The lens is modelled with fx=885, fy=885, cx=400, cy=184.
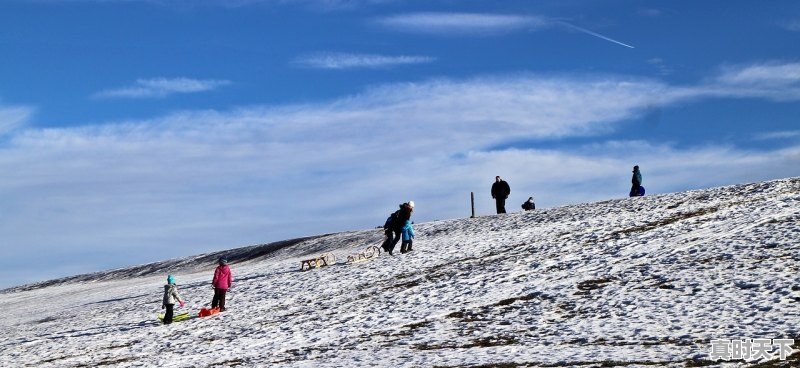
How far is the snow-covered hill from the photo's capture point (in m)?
20.2

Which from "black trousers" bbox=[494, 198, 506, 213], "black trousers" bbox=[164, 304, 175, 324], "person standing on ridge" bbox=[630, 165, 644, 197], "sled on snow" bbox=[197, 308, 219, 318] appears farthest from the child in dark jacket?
"person standing on ridge" bbox=[630, 165, 644, 197]

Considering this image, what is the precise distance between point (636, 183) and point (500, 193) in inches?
289

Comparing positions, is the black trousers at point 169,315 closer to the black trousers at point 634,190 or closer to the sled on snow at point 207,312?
the sled on snow at point 207,312

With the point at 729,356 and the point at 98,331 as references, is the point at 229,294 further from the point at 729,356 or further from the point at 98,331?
the point at 729,356

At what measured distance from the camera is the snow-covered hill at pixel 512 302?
20.2 meters

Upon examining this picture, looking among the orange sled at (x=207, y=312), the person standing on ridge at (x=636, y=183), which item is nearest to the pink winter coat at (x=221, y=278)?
the orange sled at (x=207, y=312)

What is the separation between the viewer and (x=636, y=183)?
47844mm

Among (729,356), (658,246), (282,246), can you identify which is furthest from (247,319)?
(282,246)

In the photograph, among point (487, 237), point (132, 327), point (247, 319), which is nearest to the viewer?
point (247, 319)

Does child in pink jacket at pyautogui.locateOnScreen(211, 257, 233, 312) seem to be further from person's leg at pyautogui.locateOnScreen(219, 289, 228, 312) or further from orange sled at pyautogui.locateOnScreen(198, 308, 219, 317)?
orange sled at pyautogui.locateOnScreen(198, 308, 219, 317)

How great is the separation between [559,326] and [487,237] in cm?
1748

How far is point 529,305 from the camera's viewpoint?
2475 cm

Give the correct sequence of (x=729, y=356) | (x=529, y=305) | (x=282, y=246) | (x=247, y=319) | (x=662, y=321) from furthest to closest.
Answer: (x=282, y=246) < (x=247, y=319) < (x=529, y=305) < (x=662, y=321) < (x=729, y=356)

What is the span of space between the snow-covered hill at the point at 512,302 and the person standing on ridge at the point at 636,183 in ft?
15.3
